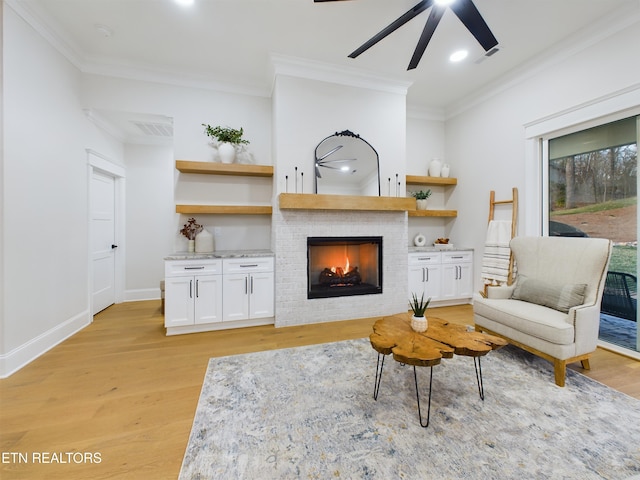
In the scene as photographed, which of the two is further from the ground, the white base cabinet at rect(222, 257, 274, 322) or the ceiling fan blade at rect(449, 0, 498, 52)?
the ceiling fan blade at rect(449, 0, 498, 52)

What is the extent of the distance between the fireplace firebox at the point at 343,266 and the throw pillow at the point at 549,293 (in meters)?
1.62

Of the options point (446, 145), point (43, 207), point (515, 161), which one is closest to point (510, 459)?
point (515, 161)

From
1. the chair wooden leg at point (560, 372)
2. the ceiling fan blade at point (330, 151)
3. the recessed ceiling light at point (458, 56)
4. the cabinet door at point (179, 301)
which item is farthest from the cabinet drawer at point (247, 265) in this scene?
the recessed ceiling light at point (458, 56)

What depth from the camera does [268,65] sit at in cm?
341

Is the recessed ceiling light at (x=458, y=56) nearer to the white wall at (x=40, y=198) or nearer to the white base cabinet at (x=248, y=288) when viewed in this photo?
the white base cabinet at (x=248, y=288)

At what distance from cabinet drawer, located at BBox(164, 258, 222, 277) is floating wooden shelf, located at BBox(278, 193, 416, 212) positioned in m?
1.05

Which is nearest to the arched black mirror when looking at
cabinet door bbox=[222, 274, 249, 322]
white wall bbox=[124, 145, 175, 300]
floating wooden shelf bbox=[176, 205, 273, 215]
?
floating wooden shelf bbox=[176, 205, 273, 215]

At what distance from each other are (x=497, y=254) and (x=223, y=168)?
3.92 metres

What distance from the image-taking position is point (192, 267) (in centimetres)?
316

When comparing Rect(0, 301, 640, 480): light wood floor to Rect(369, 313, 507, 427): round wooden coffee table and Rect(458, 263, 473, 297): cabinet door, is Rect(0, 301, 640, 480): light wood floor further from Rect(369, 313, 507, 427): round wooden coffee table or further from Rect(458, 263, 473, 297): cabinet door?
Rect(458, 263, 473, 297): cabinet door

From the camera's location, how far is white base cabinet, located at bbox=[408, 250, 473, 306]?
4.08 metres

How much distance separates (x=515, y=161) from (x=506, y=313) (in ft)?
7.48

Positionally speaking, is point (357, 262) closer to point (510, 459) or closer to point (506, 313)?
point (506, 313)

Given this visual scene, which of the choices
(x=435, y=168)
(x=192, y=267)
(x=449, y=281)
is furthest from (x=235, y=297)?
(x=435, y=168)
